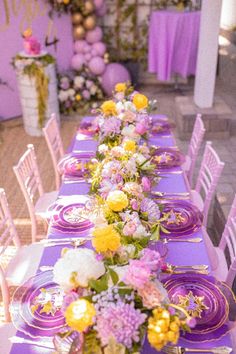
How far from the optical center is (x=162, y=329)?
1.11 m

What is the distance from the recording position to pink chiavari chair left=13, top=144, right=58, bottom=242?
2.68 m

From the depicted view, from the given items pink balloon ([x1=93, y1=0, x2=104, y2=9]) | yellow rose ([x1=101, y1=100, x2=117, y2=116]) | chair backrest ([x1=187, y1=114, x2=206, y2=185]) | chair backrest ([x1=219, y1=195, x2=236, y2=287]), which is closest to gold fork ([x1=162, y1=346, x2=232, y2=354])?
chair backrest ([x1=219, y1=195, x2=236, y2=287])

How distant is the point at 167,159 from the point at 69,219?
97cm

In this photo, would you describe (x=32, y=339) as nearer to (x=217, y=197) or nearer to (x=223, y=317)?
(x=223, y=317)

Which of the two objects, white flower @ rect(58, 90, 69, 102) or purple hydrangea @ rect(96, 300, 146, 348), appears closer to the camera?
purple hydrangea @ rect(96, 300, 146, 348)

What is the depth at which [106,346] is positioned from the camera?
1.19 m

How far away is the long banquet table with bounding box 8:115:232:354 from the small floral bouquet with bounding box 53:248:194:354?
0.73 ft

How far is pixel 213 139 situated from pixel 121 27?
3119 millimetres

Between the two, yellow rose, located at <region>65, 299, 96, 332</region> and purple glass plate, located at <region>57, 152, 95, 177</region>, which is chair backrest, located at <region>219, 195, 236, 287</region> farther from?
yellow rose, located at <region>65, 299, 96, 332</region>

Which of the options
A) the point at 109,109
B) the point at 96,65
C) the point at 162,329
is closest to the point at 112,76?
the point at 96,65

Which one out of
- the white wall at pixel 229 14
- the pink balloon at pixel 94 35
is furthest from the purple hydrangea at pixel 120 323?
the white wall at pixel 229 14

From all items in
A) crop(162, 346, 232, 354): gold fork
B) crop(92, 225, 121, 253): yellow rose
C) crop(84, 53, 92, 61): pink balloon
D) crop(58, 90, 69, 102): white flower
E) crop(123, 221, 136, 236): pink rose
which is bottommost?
crop(58, 90, 69, 102): white flower

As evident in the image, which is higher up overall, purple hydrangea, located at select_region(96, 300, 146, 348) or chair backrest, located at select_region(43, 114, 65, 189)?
purple hydrangea, located at select_region(96, 300, 146, 348)

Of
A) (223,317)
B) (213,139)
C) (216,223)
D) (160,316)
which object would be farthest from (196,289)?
(213,139)
